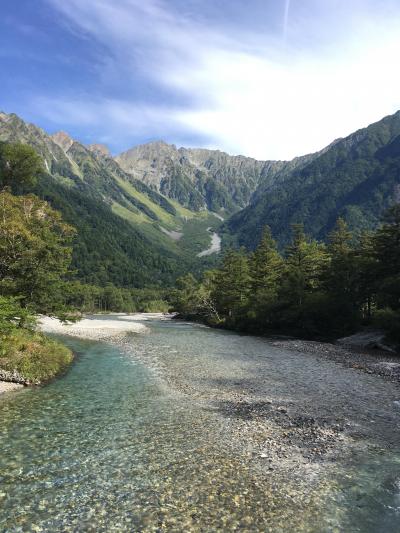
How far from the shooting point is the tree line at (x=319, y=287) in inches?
2078

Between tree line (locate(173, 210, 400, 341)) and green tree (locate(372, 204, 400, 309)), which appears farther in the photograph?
tree line (locate(173, 210, 400, 341))

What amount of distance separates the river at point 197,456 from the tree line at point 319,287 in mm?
28670

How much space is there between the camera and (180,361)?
124ft

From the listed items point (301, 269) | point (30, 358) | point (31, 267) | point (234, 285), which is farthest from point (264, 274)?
point (30, 358)

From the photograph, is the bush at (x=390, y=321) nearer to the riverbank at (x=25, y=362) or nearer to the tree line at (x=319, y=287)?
the tree line at (x=319, y=287)

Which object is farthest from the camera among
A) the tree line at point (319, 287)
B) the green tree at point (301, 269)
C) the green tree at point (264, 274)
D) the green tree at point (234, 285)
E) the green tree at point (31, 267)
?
the green tree at point (234, 285)

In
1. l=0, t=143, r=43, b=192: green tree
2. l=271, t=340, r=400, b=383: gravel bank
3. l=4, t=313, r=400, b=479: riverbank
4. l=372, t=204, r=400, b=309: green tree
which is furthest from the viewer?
l=0, t=143, r=43, b=192: green tree

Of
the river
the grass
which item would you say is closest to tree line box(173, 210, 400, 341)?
the river

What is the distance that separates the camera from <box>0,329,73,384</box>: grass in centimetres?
2612

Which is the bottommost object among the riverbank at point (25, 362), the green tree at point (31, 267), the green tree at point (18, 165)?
the riverbank at point (25, 362)

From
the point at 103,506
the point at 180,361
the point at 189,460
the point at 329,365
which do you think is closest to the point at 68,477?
the point at 103,506

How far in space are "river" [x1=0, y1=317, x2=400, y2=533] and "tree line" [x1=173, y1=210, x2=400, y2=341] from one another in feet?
94.1

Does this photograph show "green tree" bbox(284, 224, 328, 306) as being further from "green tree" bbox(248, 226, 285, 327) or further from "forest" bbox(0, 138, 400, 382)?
"green tree" bbox(248, 226, 285, 327)

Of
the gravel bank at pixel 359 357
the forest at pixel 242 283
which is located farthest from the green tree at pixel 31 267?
the gravel bank at pixel 359 357
